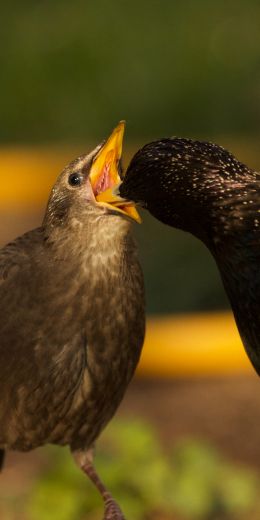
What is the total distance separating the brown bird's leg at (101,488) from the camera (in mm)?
3752

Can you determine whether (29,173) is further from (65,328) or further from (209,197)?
(209,197)

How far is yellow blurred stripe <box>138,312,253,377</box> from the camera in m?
6.18

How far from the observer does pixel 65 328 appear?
3641 millimetres

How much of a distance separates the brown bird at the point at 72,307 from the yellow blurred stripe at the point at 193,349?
2.41m

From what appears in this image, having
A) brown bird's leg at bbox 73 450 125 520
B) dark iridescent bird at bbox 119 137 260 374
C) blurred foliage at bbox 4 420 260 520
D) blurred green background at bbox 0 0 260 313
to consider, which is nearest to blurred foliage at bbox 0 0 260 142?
blurred green background at bbox 0 0 260 313

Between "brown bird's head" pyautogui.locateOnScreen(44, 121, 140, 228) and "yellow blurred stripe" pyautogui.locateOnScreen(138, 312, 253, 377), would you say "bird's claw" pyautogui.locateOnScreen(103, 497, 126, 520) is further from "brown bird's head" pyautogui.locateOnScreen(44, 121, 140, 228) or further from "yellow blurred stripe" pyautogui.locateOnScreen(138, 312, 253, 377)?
"yellow blurred stripe" pyautogui.locateOnScreen(138, 312, 253, 377)

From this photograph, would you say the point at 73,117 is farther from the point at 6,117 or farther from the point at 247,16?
the point at 247,16

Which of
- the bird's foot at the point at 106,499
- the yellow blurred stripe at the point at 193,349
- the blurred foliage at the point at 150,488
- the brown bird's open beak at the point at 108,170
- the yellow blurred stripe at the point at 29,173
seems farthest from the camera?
the yellow blurred stripe at the point at 29,173

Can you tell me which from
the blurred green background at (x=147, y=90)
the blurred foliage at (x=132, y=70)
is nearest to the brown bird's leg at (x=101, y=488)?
the blurred green background at (x=147, y=90)

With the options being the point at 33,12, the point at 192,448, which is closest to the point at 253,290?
the point at 192,448

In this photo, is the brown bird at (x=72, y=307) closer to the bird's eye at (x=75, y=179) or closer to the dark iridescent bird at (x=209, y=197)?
the bird's eye at (x=75, y=179)

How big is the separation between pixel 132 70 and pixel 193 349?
6.80 metres

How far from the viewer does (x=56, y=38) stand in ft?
42.0

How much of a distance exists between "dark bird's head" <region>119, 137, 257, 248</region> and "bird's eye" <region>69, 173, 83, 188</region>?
0.48 metres
